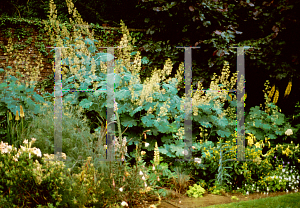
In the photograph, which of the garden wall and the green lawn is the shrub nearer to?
the green lawn

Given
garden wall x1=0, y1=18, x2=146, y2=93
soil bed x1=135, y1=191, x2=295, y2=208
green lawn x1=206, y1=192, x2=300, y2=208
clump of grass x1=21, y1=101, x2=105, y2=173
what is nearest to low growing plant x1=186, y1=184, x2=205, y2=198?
soil bed x1=135, y1=191, x2=295, y2=208

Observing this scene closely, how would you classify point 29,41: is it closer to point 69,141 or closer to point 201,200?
point 69,141

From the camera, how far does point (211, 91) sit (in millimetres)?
4305

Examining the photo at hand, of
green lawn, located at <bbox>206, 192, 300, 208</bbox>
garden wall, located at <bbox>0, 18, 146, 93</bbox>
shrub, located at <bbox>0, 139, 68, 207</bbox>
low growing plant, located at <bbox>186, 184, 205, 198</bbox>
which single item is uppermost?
garden wall, located at <bbox>0, 18, 146, 93</bbox>

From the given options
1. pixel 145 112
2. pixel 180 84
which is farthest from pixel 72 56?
pixel 180 84

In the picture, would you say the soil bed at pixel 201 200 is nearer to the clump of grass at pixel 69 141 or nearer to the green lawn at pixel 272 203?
the green lawn at pixel 272 203

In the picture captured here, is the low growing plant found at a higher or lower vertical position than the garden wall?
lower

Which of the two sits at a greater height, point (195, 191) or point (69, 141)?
point (69, 141)

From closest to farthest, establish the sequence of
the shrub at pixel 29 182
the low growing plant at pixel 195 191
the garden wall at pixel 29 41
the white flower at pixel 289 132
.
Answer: the shrub at pixel 29 182 < the low growing plant at pixel 195 191 < the white flower at pixel 289 132 < the garden wall at pixel 29 41

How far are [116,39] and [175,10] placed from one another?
1.68 meters

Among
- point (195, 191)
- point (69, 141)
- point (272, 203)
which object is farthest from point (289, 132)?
point (69, 141)

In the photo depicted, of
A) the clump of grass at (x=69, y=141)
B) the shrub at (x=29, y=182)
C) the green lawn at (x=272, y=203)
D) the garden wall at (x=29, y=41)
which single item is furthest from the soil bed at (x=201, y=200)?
the garden wall at (x=29, y=41)

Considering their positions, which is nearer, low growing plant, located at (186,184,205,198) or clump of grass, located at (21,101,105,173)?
clump of grass, located at (21,101,105,173)

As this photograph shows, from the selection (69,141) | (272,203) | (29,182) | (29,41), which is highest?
(29,41)
